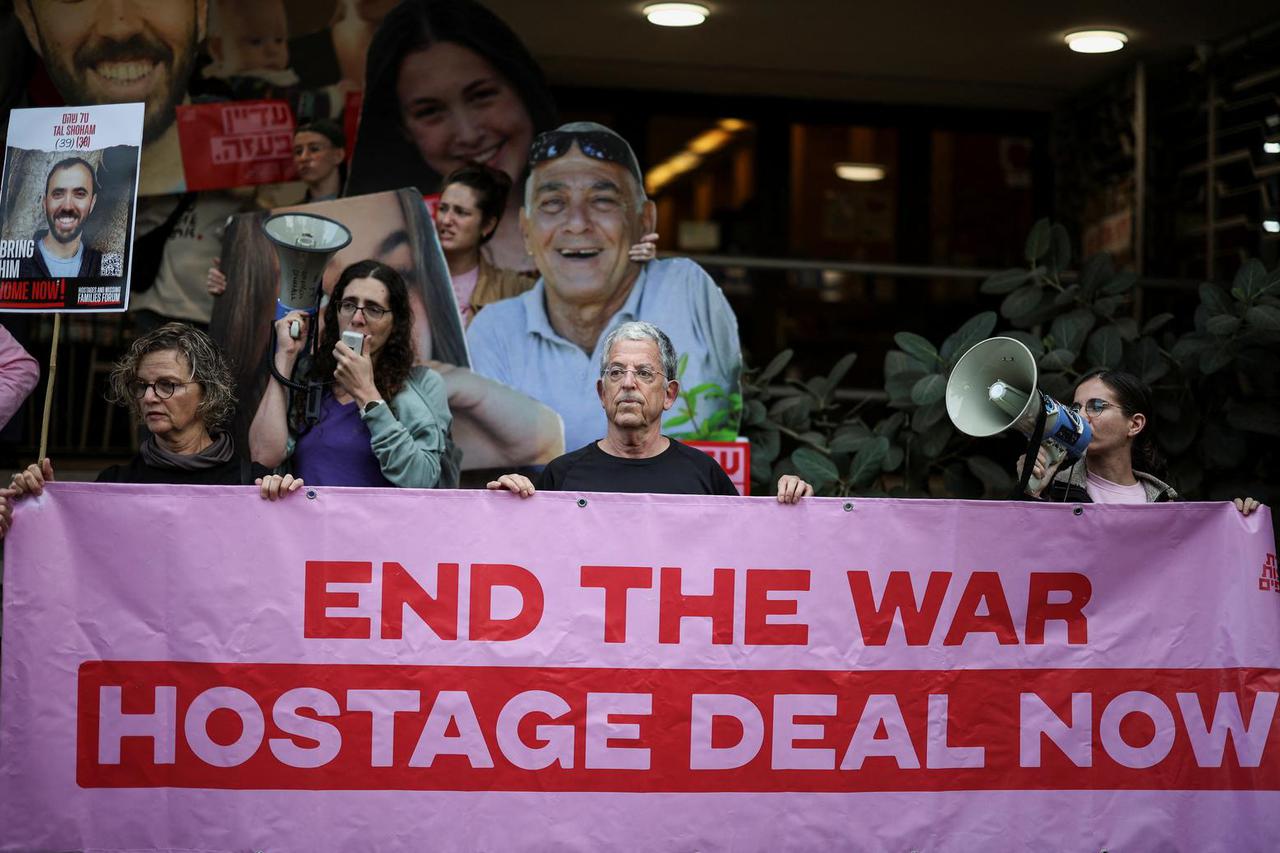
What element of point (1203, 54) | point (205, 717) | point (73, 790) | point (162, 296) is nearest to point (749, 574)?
point (205, 717)

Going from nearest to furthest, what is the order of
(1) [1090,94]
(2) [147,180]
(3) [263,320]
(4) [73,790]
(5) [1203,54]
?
(4) [73,790]
(3) [263,320]
(2) [147,180]
(5) [1203,54]
(1) [1090,94]

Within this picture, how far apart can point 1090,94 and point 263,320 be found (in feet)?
16.1

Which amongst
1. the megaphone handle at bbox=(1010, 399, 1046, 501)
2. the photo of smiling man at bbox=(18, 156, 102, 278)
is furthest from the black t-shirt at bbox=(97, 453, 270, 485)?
the megaphone handle at bbox=(1010, 399, 1046, 501)

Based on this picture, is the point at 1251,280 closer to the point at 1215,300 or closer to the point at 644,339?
the point at 1215,300

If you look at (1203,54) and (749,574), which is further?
(1203,54)

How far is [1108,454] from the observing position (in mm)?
4250

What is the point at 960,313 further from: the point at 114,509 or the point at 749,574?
the point at 114,509

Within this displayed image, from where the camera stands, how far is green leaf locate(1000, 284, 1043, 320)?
6008 mm

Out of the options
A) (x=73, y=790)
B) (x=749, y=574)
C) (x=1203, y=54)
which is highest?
(x=1203, y=54)

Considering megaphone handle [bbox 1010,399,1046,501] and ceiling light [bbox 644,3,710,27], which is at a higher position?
ceiling light [bbox 644,3,710,27]

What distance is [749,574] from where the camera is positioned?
392 centimetres

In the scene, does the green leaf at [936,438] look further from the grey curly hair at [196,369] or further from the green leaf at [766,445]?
the grey curly hair at [196,369]

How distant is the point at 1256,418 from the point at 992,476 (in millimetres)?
1016

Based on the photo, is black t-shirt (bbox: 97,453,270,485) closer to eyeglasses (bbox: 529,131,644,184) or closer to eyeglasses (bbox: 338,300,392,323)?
eyeglasses (bbox: 338,300,392,323)
